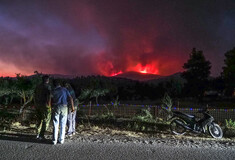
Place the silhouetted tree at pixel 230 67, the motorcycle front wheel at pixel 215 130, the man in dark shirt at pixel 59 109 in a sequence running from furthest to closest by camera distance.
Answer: the silhouetted tree at pixel 230 67
the motorcycle front wheel at pixel 215 130
the man in dark shirt at pixel 59 109

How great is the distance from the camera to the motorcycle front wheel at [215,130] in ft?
24.0

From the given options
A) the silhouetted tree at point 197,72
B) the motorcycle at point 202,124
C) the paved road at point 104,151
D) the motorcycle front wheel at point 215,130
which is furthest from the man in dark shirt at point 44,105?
the silhouetted tree at point 197,72

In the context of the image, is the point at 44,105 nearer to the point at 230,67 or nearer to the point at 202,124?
the point at 202,124

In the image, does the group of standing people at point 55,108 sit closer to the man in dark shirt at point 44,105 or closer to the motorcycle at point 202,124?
the man in dark shirt at point 44,105

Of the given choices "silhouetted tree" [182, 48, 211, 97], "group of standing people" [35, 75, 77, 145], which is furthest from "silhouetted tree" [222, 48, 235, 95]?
"group of standing people" [35, 75, 77, 145]

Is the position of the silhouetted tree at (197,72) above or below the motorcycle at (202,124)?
above

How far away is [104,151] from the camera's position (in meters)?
5.27

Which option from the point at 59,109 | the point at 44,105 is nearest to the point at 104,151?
the point at 59,109

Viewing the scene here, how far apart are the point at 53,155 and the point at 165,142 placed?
314 cm

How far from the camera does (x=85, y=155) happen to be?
4.97 m

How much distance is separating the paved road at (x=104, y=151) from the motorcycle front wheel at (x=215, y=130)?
1775 mm

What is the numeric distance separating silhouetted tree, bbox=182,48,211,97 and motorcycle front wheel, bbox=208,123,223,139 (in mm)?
25094

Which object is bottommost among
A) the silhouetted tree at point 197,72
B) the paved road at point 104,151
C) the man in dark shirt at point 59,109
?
the paved road at point 104,151

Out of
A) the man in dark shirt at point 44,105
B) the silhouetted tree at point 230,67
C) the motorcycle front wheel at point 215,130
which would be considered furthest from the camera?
the silhouetted tree at point 230,67
